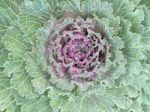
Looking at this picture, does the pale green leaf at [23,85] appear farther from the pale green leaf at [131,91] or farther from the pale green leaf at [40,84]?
the pale green leaf at [131,91]

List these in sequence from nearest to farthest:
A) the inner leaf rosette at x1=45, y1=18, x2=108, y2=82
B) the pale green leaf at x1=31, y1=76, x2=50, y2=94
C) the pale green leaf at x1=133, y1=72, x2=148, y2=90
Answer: the inner leaf rosette at x1=45, y1=18, x2=108, y2=82, the pale green leaf at x1=31, y1=76, x2=50, y2=94, the pale green leaf at x1=133, y1=72, x2=148, y2=90

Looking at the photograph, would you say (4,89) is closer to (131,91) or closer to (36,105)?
(36,105)

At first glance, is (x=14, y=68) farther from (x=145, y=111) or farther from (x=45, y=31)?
(x=145, y=111)

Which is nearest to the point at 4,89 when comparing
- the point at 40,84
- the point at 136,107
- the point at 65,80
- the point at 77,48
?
the point at 40,84

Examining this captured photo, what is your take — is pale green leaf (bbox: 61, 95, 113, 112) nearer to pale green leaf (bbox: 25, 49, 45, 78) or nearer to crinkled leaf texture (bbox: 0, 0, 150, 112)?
crinkled leaf texture (bbox: 0, 0, 150, 112)

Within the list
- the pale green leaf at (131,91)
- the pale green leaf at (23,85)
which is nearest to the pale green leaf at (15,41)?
the pale green leaf at (23,85)

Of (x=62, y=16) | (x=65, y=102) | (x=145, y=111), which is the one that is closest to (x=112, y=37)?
(x=62, y=16)

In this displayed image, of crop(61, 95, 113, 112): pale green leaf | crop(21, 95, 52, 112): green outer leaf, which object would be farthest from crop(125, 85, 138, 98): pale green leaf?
crop(21, 95, 52, 112): green outer leaf
